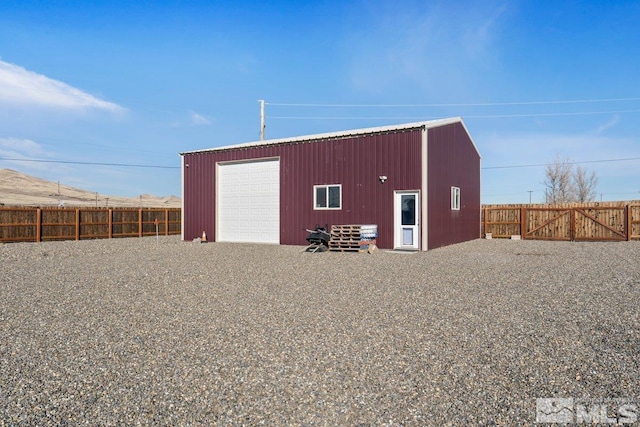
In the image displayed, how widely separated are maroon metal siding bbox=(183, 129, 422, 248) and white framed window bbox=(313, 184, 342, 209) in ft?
0.56

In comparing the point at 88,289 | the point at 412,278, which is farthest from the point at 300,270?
the point at 88,289

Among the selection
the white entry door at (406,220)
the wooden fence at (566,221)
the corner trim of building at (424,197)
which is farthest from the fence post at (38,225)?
the wooden fence at (566,221)

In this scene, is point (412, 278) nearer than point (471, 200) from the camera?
Yes

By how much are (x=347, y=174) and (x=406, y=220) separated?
3.11 meters

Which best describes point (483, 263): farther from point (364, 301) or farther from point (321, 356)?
point (321, 356)

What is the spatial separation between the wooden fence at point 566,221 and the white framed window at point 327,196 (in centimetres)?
1171

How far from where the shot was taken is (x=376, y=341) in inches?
187

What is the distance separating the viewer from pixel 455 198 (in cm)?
1897

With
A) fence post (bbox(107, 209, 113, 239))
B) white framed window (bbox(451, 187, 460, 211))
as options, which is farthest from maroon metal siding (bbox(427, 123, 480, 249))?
fence post (bbox(107, 209, 113, 239))

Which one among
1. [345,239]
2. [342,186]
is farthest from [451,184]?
[345,239]

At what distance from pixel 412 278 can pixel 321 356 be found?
5282 millimetres

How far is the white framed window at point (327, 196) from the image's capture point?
16781 mm
